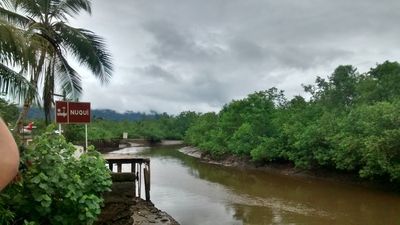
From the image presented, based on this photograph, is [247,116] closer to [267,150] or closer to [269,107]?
[269,107]

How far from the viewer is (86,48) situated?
12.6 metres

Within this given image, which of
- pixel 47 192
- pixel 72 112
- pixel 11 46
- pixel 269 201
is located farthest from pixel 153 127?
pixel 47 192

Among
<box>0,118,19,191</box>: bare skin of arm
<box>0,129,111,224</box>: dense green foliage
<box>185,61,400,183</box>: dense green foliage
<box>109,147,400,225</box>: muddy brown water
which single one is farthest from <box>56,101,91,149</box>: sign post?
<box>185,61,400,183</box>: dense green foliage

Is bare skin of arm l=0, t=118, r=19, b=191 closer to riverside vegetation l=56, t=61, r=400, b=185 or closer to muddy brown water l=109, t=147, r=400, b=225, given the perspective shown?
muddy brown water l=109, t=147, r=400, b=225

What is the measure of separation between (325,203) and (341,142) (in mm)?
5696

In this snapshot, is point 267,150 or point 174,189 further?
point 267,150

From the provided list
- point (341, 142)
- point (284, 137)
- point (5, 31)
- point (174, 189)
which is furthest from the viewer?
point (284, 137)

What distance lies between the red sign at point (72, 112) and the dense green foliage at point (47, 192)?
13.1ft

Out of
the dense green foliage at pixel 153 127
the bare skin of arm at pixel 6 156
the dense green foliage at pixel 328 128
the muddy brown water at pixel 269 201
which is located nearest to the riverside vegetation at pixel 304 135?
the dense green foliage at pixel 328 128

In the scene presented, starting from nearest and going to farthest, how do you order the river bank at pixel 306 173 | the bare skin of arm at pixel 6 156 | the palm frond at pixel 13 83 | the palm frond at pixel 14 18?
the bare skin of arm at pixel 6 156
the palm frond at pixel 13 83
the palm frond at pixel 14 18
the river bank at pixel 306 173

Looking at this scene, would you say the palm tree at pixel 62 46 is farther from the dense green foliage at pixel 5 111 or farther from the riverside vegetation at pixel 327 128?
the riverside vegetation at pixel 327 128

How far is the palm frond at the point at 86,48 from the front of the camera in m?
12.5

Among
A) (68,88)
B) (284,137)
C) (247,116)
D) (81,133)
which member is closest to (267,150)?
(284,137)

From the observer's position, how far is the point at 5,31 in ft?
22.5
